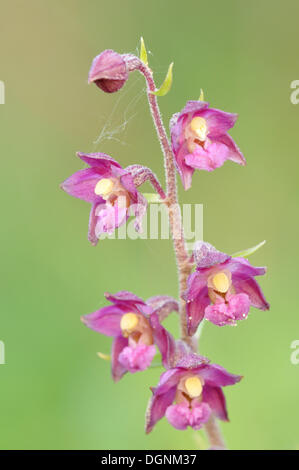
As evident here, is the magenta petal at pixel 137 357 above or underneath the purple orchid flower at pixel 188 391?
above

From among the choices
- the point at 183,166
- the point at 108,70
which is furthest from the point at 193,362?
the point at 108,70

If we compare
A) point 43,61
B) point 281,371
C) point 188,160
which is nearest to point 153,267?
point 281,371

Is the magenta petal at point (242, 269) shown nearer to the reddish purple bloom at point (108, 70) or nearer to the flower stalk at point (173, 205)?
the flower stalk at point (173, 205)

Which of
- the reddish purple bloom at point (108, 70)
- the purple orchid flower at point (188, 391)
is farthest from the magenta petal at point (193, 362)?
the reddish purple bloom at point (108, 70)

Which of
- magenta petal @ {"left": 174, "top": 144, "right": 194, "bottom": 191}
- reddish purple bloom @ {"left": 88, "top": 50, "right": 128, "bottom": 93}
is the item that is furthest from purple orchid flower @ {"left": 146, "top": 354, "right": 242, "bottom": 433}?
Result: reddish purple bloom @ {"left": 88, "top": 50, "right": 128, "bottom": 93}

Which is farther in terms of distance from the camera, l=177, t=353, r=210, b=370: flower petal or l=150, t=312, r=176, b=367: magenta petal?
l=150, t=312, r=176, b=367: magenta petal

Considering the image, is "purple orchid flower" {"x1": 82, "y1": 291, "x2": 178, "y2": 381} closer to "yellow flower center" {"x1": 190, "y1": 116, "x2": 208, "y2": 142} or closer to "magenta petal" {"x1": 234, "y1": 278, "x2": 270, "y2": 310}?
"magenta petal" {"x1": 234, "y1": 278, "x2": 270, "y2": 310}

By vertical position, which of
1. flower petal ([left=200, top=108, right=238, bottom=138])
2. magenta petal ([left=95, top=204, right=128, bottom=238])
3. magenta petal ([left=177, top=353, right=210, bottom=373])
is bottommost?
magenta petal ([left=177, top=353, right=210, bottom=373])
